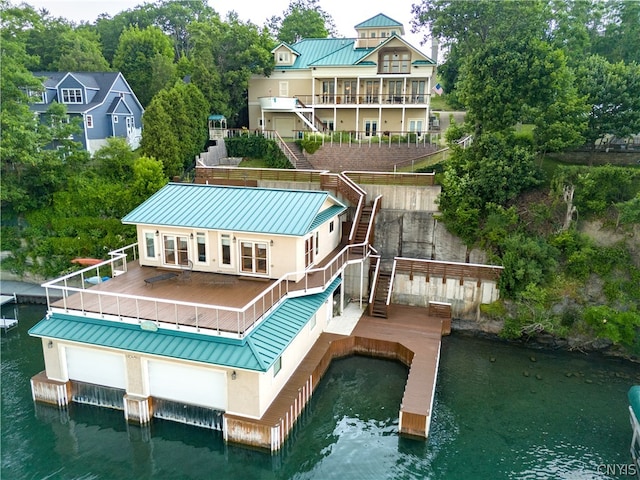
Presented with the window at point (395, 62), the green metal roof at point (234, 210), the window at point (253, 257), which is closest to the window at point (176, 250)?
the green metal roof at point (234, 210)

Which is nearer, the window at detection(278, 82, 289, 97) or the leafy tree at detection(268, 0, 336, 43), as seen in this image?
the window at detection(278, 82, 289, 97)

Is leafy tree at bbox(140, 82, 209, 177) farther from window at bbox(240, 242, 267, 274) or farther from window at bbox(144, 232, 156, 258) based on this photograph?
window at bbox(240, 242, 267, 274)

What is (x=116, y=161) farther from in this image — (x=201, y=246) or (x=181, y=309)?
(x=181, y=309)

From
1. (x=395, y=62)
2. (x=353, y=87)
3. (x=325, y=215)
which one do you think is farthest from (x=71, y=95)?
(x=325, y=215)

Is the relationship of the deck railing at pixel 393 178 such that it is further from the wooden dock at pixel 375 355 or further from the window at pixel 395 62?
the window at pixel 395 62

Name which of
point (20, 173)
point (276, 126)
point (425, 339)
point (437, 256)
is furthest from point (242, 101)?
point (425, 339)

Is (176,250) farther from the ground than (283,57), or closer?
closer

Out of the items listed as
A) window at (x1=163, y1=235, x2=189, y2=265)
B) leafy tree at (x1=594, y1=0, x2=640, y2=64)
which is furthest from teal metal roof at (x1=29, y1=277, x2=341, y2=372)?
leafy tree at (x1=594, y1=0, x2=640, y2=64)
